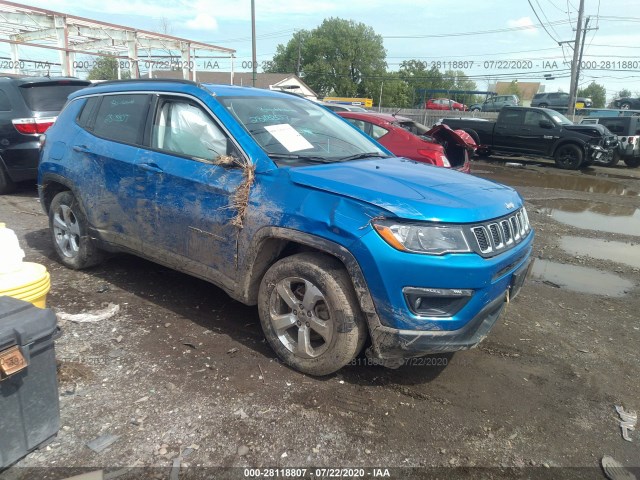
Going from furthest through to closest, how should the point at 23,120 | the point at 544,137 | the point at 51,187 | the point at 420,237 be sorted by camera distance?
the point at 544,137
the point at 23,120
the point at 51,187
the point at 420,237

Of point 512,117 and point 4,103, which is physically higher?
point 512,117

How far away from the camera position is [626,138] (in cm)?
1552

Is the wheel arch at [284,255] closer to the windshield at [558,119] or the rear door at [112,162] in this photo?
the rear door at [112,162]

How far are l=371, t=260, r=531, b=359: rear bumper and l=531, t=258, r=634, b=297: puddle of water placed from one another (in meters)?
2.45

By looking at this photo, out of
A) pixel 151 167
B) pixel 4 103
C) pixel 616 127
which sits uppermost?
pixel 4 103

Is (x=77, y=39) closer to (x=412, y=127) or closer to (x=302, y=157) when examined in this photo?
(x=412, y=127)

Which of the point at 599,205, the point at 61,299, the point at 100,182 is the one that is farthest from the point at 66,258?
the point at 599,205

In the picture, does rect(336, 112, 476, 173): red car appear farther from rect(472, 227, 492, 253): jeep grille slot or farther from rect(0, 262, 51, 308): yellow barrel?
rect(0, 262, 51, 308): yellow barrel

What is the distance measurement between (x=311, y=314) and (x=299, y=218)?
62cm

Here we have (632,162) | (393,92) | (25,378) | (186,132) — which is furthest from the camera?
(393,92)

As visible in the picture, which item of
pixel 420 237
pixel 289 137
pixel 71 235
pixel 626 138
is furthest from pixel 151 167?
pixel 626 138

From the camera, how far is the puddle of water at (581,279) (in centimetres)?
512

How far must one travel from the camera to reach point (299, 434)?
2.62 metres

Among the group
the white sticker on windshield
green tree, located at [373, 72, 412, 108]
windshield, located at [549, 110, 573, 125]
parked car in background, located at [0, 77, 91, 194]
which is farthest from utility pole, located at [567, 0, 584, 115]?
green tree, located at [373, 72, 412, 108]
